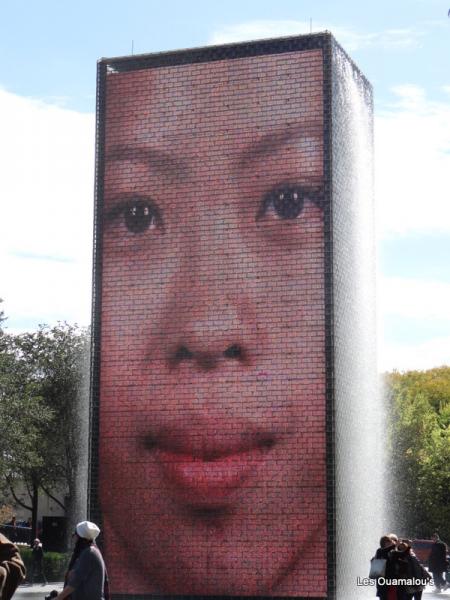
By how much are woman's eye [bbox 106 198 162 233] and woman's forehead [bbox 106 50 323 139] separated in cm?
130

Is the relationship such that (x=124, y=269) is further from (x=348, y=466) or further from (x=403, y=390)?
(x=403, y=390)

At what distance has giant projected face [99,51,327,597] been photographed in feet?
62.3

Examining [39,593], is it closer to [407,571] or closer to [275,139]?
[275,139]

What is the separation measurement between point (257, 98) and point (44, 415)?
72.5 feet

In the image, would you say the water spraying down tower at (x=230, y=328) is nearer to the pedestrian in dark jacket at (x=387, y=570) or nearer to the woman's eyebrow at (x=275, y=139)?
the woman's eyebrow at (x=275, y=139)

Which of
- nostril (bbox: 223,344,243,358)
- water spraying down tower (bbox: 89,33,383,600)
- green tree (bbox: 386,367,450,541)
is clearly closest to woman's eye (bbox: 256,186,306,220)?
water spraying down tower (bbox: 89,33,383,600)

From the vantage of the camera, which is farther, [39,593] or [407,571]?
[39,593]

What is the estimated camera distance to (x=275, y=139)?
19.7 metres

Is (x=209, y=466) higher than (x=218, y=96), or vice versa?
(x=218, y=96)

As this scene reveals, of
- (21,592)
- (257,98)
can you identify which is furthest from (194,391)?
(21,592)

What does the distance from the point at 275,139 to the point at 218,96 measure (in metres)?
1.37

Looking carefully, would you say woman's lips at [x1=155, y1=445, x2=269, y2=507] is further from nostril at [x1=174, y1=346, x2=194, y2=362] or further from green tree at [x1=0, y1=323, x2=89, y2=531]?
green tree at [x1=0, y1=323, x2=89, y2=531]

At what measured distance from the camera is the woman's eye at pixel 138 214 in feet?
66.9

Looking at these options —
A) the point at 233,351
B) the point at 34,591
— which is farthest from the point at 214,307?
the point at 34,591
